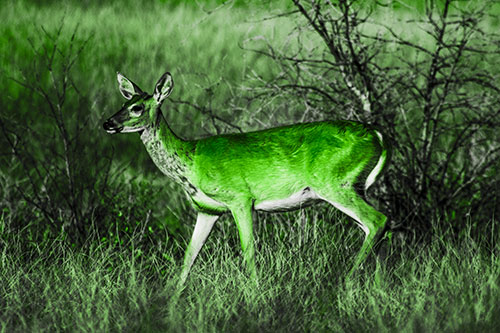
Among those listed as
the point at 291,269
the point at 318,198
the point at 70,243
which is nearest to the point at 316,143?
the point at 318,198

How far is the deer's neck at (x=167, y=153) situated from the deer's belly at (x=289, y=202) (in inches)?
17.4

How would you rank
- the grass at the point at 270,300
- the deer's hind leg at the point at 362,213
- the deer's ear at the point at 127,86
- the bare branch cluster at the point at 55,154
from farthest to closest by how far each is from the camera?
the bare branch cluster at the point at 55,154 → the deer's ear at the point at 127,86 → the deer's hind leg at the point at 362,213 → the grass at the point at 270,300

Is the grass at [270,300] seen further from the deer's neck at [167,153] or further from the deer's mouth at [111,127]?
the deer's mouth at [111,127]

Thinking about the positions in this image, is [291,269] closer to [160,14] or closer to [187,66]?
[187,66]

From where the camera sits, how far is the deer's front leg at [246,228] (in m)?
4.70

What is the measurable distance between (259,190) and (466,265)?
1645 millimetres

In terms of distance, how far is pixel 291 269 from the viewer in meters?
4.98

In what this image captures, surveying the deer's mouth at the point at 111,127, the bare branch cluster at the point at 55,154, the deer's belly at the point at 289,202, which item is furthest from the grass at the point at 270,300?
the bare branch cluster at the point at 55,154

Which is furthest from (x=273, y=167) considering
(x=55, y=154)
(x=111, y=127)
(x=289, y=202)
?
(x=55, y=154)

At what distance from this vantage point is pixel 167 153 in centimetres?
478

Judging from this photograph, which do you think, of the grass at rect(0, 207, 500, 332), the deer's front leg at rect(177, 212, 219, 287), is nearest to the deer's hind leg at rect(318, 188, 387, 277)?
the grass at rect(0, 207, 500, 332)

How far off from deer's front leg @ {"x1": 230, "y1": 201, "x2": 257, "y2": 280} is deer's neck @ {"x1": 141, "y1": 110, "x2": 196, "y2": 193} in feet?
1.06

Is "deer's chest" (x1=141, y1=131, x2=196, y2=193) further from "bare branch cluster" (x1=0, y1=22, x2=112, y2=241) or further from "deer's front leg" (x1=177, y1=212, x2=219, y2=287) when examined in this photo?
"bare branch cluster" (x1=0, y1=22, x2=112, y2=241)

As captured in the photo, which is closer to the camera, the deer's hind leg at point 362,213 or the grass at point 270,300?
the grass at point 270,300
